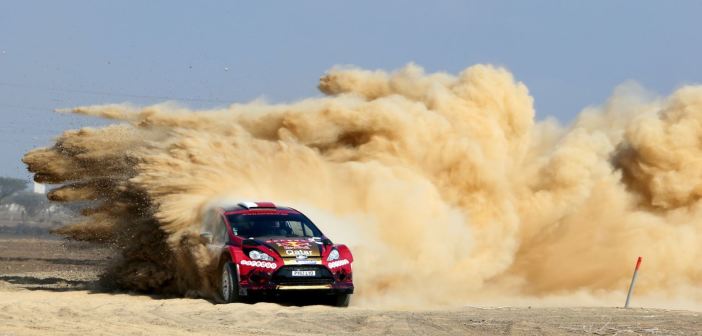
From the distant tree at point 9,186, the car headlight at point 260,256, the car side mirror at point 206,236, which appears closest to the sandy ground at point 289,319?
the car headlight at point 260,256

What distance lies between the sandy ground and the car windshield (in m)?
1.22

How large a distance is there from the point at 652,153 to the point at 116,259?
10.4m

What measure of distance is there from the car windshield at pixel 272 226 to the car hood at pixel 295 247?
2.08 feet

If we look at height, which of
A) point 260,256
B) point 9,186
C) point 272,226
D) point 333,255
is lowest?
point 260,256

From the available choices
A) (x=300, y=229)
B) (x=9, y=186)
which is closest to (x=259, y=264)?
(x=300, y=229)

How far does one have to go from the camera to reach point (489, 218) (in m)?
22.5

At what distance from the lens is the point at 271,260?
1691 centimetres

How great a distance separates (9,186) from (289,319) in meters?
112

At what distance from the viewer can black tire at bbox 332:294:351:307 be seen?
686 inches

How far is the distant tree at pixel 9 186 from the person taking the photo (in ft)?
400

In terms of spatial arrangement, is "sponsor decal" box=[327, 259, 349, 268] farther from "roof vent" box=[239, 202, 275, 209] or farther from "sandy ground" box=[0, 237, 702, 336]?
"roof vent" box=[239, 202, 275, 209]

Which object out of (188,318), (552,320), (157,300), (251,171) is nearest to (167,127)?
(251,171)

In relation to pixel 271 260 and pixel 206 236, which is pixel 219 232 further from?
pixel 271 260

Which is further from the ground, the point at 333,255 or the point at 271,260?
the point at 333,255
